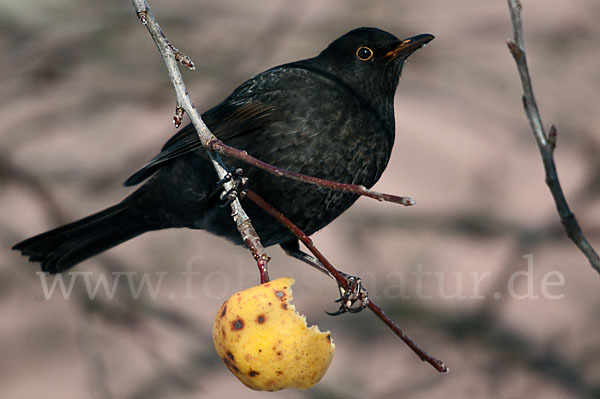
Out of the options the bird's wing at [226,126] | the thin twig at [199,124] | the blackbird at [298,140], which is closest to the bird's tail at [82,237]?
the blackbird at [298,140]

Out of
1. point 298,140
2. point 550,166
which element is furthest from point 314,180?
point 298,140

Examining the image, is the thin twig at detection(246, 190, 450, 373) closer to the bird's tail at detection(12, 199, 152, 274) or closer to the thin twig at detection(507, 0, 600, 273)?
the thin twig at detection(507, 0, 600, 273)

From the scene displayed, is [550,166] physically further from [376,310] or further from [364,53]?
[364,53]

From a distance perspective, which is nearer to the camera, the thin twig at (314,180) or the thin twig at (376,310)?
the thin twig at (314,180)

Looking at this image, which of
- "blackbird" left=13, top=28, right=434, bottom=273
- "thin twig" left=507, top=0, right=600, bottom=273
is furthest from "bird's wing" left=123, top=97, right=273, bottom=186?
"thin twig" left=507, top=0, right=600, bottom=273

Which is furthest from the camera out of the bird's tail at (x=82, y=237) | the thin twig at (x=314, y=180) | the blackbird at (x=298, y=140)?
the bird's tail at (x=82, y=237)

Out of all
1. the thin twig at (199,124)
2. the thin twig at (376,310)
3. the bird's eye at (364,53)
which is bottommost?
the thin twig at (376,310)

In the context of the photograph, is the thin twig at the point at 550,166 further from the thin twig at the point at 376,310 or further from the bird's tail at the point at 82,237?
the bird's tail at the point at 82,237
